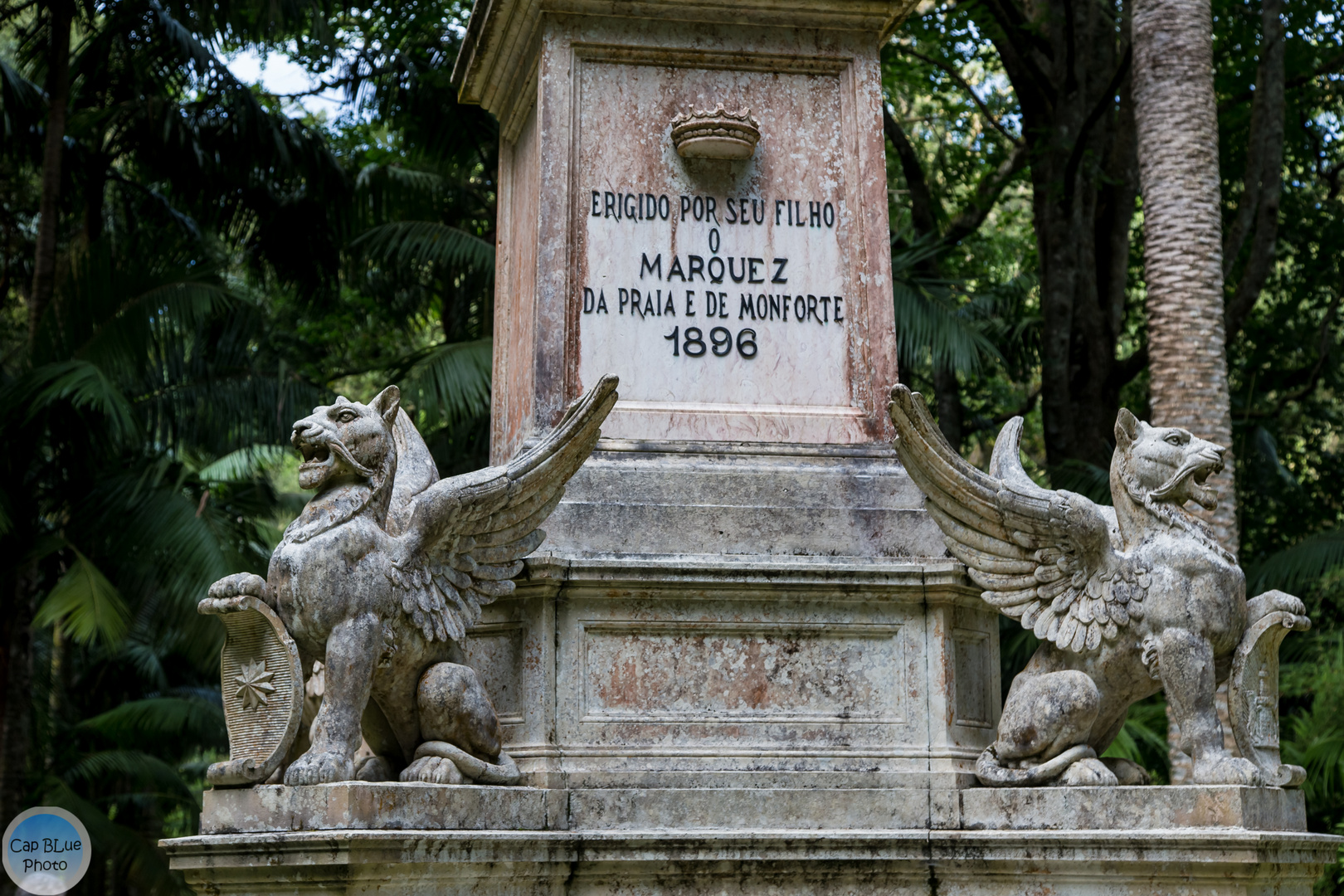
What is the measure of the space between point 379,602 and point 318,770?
1.93 ft

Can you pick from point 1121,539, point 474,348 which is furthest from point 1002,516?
point 474,348

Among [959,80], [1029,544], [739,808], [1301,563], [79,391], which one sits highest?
[959,80]

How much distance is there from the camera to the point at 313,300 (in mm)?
18859

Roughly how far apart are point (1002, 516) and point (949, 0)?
1196 cm

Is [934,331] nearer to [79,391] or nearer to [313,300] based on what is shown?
[79,391]

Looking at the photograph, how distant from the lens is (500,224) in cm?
791

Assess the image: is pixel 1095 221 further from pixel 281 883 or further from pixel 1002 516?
pixel 281 883

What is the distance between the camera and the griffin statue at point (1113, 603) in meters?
5.66

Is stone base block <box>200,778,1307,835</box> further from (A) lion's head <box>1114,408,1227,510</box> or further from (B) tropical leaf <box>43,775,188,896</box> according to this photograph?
(B) tropical leaf <box>43,775,188,896</box>

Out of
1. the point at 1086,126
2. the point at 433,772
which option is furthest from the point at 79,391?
the point at 1086,126

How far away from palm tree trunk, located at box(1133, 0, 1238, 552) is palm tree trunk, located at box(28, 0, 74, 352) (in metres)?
9.71

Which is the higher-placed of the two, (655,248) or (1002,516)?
(655,248)

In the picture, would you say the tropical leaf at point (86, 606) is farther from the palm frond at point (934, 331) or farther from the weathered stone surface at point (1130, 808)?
the weathered stone surface at point (1130, 808)

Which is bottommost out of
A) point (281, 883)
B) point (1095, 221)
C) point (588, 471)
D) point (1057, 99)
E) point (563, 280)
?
point (281, 883)
